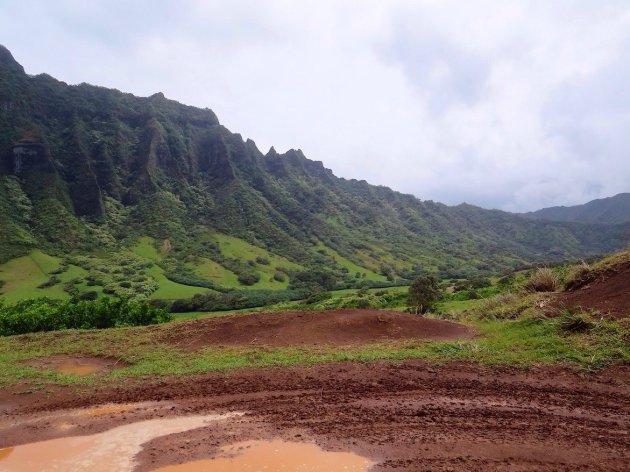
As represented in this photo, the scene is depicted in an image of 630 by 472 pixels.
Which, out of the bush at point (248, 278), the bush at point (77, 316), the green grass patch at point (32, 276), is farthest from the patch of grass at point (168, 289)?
the bush at point (77, 316)

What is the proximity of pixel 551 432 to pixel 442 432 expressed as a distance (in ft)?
6.58

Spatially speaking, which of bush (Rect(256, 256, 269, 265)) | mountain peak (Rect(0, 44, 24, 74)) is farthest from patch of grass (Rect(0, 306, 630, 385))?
mountain peak (Rect(0, 44, 24, 74))

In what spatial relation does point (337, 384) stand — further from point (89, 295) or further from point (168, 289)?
point (168, 289)

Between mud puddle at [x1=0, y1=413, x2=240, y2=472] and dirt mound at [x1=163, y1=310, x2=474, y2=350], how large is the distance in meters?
8.81

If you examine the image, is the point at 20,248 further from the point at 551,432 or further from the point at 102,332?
the point at 551,432

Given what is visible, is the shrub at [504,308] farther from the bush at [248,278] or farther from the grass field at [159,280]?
the bush at [248,278]

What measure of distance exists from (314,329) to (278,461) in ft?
39.2

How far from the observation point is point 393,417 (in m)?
9.08

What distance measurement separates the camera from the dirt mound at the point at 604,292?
1455 cm

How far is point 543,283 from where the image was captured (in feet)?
70.8

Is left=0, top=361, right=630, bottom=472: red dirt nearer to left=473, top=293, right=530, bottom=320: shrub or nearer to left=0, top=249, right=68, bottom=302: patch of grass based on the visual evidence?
left=473, top=293, right=530, bottom=320: shrub

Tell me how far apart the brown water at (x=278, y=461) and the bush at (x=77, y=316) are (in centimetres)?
2613

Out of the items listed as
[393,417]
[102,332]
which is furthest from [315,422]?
[102,332]


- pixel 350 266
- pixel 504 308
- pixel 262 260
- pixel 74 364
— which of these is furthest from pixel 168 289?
pixel 504 308
